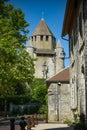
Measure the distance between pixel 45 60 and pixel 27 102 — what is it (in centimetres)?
4628

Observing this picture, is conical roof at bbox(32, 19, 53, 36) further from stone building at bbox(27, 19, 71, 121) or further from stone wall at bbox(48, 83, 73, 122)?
stone wall at bbox(48, 83, 73, 122)

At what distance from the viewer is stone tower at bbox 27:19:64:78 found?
109562 mm

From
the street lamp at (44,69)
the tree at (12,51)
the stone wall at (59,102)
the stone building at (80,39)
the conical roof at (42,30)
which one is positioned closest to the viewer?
the stone building at (80,39)

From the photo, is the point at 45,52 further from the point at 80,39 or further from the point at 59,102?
the point at 80,39

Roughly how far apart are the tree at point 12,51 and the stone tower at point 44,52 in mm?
75039

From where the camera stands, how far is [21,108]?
60281mm

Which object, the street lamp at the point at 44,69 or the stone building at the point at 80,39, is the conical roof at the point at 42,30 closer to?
the street lamp at the point at 44,69

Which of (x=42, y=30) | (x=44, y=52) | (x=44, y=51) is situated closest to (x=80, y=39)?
(x=44, y=52)

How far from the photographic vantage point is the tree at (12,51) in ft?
82.8

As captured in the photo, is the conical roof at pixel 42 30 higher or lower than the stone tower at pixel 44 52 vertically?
higher

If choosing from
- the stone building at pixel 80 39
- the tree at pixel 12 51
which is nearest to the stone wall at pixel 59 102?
the tree at pixel 12 51

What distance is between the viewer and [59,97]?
32406 millimetres

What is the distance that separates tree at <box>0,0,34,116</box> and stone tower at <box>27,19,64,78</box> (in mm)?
75039

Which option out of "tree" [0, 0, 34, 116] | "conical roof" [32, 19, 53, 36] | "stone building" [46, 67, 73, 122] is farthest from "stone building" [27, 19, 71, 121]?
"tree" [0, 0, 34, 116]
